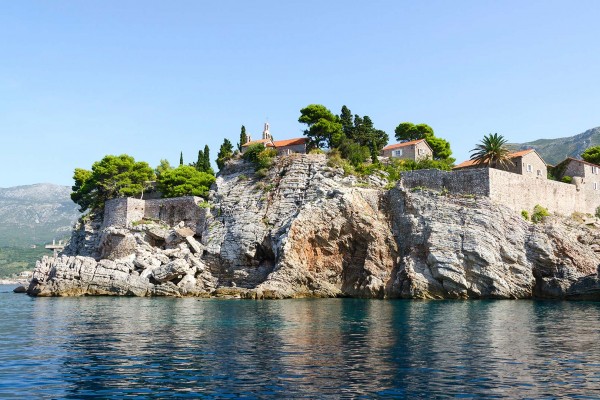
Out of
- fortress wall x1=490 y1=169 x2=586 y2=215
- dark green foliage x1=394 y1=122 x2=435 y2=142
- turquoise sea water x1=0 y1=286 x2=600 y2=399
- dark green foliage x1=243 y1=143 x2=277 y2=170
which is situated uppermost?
dark green foliage x1=394 y1=122 x2=435 y2=142

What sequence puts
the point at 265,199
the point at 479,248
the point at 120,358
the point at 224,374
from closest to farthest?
the point at 224,374
the point at 120,358
the point at 479,248
the point at 265,199

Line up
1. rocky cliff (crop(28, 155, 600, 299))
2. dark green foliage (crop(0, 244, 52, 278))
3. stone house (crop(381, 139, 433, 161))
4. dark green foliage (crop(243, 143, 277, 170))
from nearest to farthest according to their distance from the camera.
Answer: rocky cliff (crop(28, 155, 600, 299)) < dark green foliage (crop(243, 143, 277, 170)) < stone house (crop(381, 139, 433, 161)) < dark green foliage (crop(0, 244, 52, 278))

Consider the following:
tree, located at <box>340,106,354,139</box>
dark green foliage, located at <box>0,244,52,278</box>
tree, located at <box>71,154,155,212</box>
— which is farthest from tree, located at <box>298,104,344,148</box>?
dark green foliage, located at <box>0,244,52,278</box>

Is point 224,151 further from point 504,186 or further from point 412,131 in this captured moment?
point 504,186

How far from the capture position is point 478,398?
44.5 ft

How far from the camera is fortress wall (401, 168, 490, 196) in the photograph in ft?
163

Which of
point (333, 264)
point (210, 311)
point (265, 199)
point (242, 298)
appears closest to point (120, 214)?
point (265, 199)

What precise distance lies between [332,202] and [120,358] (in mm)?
33943

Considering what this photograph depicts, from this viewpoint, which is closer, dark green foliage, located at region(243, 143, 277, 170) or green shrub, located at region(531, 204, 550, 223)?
green shrub, located at region(531, 204, 550, 223)

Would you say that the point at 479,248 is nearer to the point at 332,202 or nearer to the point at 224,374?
the point at 332,202

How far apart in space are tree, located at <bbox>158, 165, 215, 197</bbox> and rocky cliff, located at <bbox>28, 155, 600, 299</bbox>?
476cm

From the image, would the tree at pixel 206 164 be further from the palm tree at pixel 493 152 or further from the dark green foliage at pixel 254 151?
the palm tree at pixel 493 152

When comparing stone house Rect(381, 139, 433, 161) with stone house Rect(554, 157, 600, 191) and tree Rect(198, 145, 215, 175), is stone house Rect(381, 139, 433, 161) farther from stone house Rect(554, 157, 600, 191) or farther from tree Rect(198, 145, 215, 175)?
tree Rect(198, 145, 215, 175)

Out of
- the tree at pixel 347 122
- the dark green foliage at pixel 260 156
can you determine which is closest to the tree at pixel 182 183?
the dark green foliage at pixel 260 156
